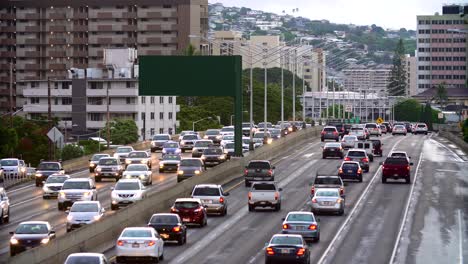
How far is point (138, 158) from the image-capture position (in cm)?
8731

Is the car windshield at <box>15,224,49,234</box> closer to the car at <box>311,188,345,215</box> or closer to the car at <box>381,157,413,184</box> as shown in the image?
the car at <box>311,188,345,215</box>

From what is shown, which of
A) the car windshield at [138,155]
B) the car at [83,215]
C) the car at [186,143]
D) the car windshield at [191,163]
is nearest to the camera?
the car at [83,215]

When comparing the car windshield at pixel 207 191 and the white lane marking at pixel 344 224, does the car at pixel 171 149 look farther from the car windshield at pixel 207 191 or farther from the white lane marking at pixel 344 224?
the car windshield at pixel 207 191

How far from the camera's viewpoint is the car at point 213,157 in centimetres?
8531

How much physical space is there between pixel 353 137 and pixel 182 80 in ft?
81.1

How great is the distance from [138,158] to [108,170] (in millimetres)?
9163

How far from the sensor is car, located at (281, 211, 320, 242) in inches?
1772

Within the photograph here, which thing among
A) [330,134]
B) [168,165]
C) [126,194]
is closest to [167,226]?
[126,194]

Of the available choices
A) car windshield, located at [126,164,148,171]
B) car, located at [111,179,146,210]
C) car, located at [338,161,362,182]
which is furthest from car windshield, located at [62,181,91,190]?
car, located at [338,161,362,182]

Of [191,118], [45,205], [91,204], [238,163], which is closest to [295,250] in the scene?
[91,204]

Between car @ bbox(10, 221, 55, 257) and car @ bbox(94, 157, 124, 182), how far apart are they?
35694 millimetres

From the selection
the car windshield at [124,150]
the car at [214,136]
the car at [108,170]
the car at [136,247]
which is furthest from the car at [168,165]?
the car at [136,247]

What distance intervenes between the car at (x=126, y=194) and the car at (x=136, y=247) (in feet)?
61.4

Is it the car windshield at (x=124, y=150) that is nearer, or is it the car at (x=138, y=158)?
the car at (x=138, y=158)
